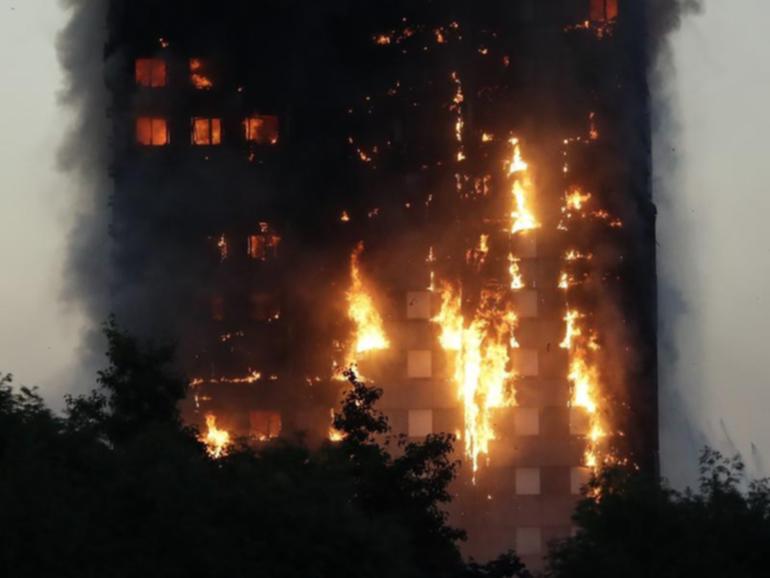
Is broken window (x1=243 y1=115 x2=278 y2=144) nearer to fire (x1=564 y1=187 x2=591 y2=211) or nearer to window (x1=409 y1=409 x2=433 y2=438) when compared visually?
fire (x1=564 y1=187 x2=591 y2=211)

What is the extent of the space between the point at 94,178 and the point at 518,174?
16.2 m

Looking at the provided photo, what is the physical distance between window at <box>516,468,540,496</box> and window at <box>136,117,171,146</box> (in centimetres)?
1807

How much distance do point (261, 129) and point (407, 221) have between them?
636 cm

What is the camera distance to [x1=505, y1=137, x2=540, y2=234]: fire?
99188 mm

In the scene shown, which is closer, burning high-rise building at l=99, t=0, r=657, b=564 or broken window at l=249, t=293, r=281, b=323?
burning high-rise building at l=99, t=0, r=657, b=564

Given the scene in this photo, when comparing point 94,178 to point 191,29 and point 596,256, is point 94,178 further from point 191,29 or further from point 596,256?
point 596,256

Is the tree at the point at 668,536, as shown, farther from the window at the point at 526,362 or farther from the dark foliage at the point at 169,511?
the window at the point at 526,362

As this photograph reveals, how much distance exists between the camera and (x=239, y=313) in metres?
98.6

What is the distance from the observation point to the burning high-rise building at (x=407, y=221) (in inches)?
3856

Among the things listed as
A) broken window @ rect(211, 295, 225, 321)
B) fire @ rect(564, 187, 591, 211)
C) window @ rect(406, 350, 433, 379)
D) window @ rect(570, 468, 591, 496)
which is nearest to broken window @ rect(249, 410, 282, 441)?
broken window @ rect(211, 295, 225, 321)

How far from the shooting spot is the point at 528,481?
99.3m

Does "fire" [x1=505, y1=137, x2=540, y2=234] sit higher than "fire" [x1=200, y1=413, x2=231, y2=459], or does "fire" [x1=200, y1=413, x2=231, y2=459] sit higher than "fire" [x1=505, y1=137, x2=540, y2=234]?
"fire" [x1=505, y1=137, x2=540, y2=234]

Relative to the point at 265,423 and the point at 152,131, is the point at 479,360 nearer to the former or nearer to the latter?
the point at 265,423

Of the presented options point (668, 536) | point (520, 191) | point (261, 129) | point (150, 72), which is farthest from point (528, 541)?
point (668, 536)
